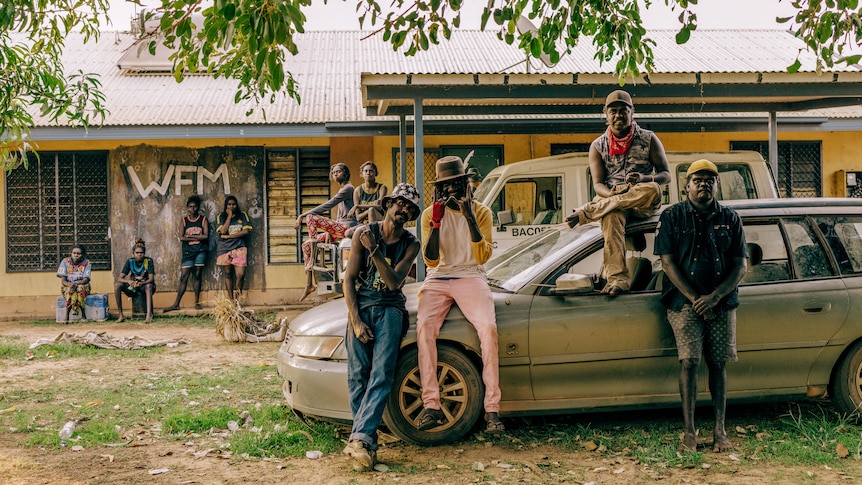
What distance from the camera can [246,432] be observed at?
569 centimetres

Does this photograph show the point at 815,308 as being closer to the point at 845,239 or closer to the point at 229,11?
the point at 845,239

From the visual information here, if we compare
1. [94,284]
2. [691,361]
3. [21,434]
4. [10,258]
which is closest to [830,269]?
[691,361]

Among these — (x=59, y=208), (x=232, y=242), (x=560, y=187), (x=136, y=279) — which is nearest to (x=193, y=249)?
(x=232, y=242)

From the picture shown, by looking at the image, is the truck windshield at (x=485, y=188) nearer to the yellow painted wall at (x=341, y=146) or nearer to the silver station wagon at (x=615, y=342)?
the yellow painted wall at (x=341, y=146)

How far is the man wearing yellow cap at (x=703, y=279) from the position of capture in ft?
16.4

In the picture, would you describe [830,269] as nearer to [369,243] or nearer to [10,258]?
[369,243]

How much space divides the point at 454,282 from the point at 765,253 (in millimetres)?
2210

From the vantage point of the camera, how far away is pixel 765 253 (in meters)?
5.54

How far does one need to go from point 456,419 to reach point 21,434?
325cm

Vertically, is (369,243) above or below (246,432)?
above

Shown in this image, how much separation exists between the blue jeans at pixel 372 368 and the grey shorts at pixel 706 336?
180 cm

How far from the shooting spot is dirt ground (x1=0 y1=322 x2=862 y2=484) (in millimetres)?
4621

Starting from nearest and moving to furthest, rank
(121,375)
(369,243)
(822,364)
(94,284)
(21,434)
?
(369,243)
(822,364)
(21,434)
(121,375)
(94,284)

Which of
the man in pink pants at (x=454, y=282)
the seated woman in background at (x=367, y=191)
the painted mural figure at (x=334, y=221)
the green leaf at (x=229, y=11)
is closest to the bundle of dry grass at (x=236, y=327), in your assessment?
the painted mural figure at (x=334, y=221)
